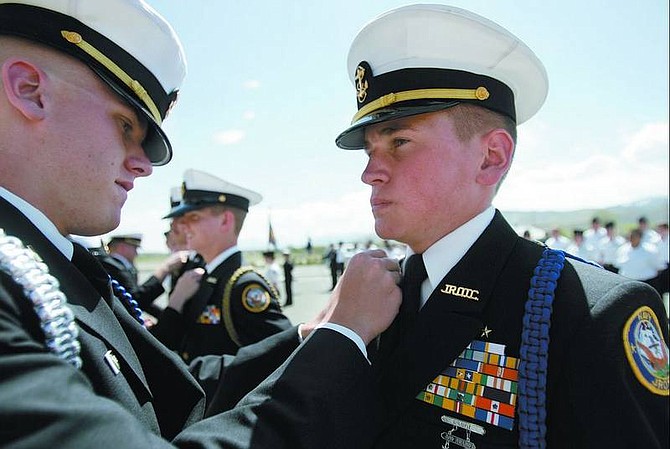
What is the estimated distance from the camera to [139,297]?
5.25 meters

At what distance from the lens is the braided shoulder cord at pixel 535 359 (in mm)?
1316

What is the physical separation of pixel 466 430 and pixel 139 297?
475 centimetres

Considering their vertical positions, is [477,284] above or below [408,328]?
above

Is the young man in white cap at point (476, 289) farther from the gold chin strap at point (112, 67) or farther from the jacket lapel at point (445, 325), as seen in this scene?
the gold chin strap at point (112, 67)

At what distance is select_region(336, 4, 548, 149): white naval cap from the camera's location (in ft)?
6.01

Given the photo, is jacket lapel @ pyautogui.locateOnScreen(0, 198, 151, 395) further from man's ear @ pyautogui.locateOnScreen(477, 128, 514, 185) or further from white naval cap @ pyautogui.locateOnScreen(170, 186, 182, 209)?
white naval cap @ pyautogui.locateOnScreen(170, 186, 182, 209)

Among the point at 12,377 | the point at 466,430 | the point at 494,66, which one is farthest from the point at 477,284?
the point at 12,377

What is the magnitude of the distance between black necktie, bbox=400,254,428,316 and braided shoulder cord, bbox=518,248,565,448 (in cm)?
44

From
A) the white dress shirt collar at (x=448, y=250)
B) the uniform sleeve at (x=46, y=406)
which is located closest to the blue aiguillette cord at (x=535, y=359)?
the white dress shirt collar at (x=448, y=250)

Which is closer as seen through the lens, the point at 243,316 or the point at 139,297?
the point at 243,316

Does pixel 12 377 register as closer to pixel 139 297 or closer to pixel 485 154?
pixel 485 154

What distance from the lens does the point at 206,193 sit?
175 inches

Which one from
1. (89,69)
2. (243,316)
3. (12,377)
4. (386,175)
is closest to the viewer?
(12,377)

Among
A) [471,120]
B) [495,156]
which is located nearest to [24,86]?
[471,120]
